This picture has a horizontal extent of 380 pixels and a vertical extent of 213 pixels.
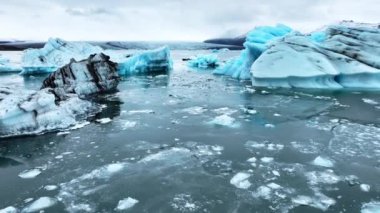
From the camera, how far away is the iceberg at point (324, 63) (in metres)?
12.1

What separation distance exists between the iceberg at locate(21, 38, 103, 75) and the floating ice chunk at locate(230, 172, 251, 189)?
16.1 meters

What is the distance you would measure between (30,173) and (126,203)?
179 centimetres

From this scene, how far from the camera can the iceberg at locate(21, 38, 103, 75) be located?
18906 mm

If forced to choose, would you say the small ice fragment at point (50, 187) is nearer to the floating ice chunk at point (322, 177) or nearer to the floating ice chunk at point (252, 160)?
the floating ice chunk at point (252, 160)

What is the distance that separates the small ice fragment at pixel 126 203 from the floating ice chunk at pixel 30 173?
1.60 meters

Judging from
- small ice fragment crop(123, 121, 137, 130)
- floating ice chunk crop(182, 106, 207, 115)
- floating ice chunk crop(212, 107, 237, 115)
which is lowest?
small ice fragment crop(123, 121, 137, 130)

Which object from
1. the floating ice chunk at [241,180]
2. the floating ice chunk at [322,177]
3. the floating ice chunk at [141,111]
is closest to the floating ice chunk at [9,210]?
the floating ice chunk at [241,180]

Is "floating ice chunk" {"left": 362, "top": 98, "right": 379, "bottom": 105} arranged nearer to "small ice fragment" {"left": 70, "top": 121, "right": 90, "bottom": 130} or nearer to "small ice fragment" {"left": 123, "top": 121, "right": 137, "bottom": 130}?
"small ice fragment" {"left": 123, "top": 121, "right": 137, "bottom": 130}

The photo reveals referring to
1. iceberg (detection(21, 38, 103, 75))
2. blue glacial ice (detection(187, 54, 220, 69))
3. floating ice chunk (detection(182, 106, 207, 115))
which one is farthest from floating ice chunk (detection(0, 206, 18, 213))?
blue glacial ice (detection(187, 54, 220, 69))

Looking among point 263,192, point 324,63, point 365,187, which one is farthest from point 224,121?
point 324,63

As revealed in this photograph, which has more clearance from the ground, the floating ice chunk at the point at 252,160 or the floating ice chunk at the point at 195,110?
the floating ice chunk at the point at 252,160

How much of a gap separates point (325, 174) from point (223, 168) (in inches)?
56.0

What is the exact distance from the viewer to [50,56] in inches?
759

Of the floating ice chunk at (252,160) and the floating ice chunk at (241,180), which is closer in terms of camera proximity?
the floating ice chunk at (241,180)
